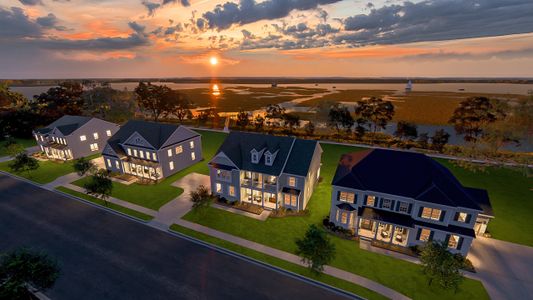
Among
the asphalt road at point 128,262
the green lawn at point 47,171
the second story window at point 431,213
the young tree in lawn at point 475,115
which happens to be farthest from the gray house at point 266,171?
the young tree in lawn at point 475,115

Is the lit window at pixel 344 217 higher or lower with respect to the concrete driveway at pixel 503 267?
higher

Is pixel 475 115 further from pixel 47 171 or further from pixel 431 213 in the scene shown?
pixel 47 171

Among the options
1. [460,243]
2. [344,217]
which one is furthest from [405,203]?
[344,217]

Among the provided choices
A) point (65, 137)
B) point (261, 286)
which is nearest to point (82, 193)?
point (65, 137)

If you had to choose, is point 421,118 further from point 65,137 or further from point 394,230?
point 65,137

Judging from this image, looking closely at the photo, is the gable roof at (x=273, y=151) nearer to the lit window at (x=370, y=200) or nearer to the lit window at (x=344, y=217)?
the lit window at (x=344, y=217)

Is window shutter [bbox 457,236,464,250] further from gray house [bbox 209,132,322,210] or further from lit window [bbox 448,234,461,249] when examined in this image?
gray house [bbox 209,132,322,210]
